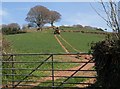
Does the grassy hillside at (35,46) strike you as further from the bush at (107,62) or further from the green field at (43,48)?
the bush at (107,62)

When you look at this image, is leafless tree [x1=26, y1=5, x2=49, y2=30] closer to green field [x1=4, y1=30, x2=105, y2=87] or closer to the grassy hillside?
green field [x1=4, y1=30, x2=105, y2=87]

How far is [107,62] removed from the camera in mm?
9305

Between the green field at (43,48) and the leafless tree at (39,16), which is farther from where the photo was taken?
the leafless tree at (39,16)

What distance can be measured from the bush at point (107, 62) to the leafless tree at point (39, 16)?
6528 cm

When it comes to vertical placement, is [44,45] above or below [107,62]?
below

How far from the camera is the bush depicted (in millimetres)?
9094

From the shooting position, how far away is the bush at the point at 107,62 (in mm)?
9094

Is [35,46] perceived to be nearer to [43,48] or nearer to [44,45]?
[44,45]

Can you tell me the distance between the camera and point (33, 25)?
84.4 m

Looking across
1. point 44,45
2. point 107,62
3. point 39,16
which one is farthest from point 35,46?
point 39,16

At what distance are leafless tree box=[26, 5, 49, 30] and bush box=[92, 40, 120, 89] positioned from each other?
65284 millimetres

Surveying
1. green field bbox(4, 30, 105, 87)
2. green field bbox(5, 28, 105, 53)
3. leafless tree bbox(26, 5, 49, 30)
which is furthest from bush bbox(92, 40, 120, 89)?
leafless tree bbox(26, 5, 49, 30)

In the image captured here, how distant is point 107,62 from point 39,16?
73588 mm

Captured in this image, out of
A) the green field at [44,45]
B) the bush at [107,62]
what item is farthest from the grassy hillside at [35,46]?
the bush at [107,62]
